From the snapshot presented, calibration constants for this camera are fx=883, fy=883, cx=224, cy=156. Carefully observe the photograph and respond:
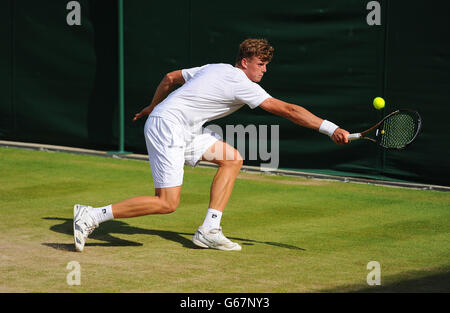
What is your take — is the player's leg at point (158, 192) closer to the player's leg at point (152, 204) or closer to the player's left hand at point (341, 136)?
the player's leg at point (152, 204)

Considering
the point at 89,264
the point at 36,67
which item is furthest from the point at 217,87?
the point at 36,67

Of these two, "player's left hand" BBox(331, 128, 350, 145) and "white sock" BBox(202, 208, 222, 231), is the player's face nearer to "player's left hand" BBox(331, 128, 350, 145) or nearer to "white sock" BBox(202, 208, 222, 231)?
"player's left hand" BBox(331, 128, 350, 145)

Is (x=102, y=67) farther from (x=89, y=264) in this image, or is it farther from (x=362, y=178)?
(x=89, y=264)

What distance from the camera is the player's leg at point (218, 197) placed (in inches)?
263

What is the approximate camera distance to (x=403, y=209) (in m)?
8.62

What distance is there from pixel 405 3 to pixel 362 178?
207 centimetres

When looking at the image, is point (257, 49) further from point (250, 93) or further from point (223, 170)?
point (223, 170)

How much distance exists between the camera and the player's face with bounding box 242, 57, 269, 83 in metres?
6.63

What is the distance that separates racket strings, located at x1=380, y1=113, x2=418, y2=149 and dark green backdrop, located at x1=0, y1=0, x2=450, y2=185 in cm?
307

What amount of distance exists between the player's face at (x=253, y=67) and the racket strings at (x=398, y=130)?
103 cm

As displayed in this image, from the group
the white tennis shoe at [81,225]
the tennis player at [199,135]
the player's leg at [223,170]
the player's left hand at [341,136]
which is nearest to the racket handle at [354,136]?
the player's left hand at [341,136]

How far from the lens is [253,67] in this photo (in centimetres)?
666

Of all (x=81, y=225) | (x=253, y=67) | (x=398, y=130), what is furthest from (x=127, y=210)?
(x=398, y=130)

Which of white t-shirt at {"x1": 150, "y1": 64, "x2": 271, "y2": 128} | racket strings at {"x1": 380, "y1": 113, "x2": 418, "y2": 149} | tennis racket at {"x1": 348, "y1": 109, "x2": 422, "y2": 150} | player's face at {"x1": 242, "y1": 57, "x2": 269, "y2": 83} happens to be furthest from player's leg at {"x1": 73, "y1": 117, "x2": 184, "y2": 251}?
racket strings at {"x1": 380, "y1": 113, "x2": 418, "y2": 149}
